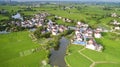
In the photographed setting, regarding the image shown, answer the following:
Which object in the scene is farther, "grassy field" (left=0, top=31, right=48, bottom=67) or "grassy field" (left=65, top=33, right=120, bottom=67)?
"grassy field" (left=65, top=33, right=120, bottom=67)

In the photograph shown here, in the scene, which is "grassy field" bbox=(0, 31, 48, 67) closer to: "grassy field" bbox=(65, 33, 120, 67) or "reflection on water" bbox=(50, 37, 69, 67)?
"reflection on water" bbox=(50, 37, 69, 67)

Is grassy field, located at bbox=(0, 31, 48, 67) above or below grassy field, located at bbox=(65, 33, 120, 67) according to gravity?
above

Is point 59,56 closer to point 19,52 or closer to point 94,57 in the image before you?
point 94,57

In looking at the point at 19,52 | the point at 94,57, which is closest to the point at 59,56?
the point at 94,57

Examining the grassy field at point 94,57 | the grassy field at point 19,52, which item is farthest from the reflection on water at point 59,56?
the grassy field at point 19,52

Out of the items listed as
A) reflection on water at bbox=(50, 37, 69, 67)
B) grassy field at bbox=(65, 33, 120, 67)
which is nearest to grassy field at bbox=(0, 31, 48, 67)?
reflection on water at bbox=(50, 37, 69, 67)

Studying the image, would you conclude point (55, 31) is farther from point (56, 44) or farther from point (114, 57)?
point (114, 57)

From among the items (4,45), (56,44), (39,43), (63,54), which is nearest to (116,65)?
(63,54)
